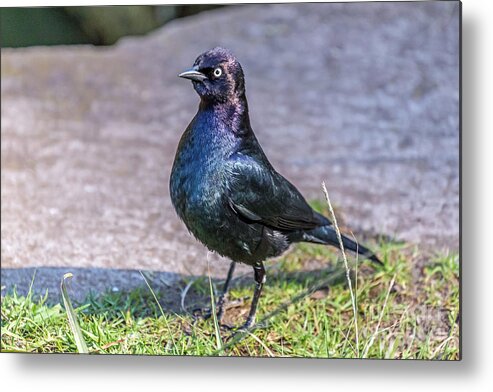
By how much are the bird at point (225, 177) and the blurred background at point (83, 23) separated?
3.72 ft

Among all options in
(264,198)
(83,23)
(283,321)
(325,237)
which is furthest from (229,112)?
(83,23)

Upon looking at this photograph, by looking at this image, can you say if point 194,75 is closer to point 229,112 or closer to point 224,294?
point 229,112

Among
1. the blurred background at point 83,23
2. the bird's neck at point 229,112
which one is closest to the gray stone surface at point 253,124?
the blurred background at point 83,23

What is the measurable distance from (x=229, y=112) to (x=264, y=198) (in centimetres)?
29

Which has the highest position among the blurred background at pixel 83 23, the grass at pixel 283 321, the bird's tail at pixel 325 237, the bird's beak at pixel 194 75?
the blurred background at pixel 83 23

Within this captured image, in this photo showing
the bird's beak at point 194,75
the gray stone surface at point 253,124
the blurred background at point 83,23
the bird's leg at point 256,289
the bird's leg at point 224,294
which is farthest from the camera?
the blurred background at point 83,23

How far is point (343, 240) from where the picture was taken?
319 cm

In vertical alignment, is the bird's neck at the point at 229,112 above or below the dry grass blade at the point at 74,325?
above

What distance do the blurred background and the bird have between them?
113cm

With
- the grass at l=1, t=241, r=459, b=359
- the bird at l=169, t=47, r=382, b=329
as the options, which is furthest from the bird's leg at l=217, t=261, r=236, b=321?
the bird at l=169, t=47, r=382, b=329

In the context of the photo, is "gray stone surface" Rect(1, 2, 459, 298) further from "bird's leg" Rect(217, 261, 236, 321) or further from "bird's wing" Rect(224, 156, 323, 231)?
"bird's wing" Rect(224, 156, 323, 231)

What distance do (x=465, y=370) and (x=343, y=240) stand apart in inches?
23.2

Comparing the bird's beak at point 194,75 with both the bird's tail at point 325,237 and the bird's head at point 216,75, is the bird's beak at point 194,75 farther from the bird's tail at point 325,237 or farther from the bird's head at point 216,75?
the bird's tail at point 325,237

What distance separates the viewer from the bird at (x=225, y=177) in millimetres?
2785
